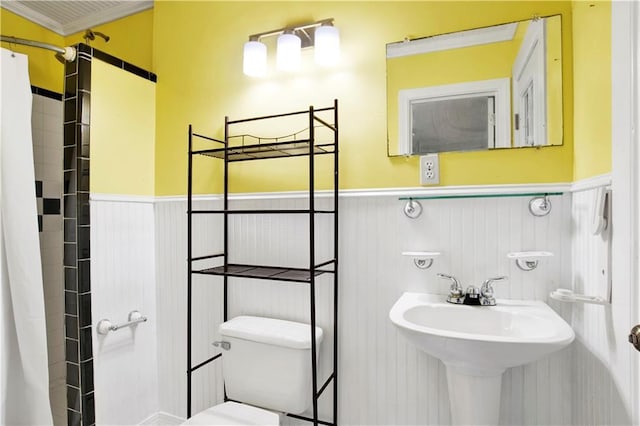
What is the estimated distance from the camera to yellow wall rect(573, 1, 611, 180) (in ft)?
3.23

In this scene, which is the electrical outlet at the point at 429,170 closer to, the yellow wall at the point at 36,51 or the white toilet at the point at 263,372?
the white toilet at the point at 263,372

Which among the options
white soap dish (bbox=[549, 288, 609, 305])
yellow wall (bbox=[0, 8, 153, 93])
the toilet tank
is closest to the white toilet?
the toilet tank

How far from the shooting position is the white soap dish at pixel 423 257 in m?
1.34

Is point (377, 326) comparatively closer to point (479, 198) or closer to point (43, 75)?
point (479, 198)

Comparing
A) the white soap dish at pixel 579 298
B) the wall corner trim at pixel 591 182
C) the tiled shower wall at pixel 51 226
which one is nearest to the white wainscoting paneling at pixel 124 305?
the tiled shower wall at pixel 51 226

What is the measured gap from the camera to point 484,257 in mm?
1371

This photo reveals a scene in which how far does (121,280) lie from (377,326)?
1.26 meters

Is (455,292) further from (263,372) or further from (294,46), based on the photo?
(294,46)

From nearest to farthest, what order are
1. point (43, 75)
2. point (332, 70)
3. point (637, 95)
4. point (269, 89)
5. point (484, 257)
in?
1. point (637, 95)
2. point (484, 257)
3. point (332, 70)
4. point (269, 89)
5. point (43, 75)

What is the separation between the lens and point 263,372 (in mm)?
1481

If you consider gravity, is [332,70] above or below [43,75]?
below

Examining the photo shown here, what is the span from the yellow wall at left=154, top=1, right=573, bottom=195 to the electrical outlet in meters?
0.03

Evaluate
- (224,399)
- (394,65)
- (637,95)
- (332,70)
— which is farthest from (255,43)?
(224,399)

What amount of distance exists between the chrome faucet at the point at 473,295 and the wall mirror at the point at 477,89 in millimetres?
514
